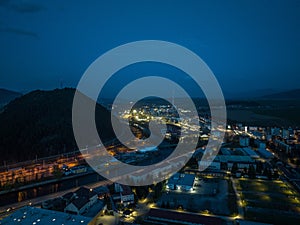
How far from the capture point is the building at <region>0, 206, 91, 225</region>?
3.05m

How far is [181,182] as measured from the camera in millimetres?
4613

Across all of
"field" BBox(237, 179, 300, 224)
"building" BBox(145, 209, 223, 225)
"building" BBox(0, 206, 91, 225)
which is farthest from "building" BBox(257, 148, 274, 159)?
"building" BBox(0, 206, 91, 225)

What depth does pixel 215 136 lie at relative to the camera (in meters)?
10.5

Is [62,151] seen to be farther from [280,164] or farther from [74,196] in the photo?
[280,164]

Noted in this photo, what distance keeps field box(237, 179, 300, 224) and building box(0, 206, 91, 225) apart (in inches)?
→ 101

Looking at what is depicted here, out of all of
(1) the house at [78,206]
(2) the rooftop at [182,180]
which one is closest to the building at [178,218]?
(1) the house at [78,206]

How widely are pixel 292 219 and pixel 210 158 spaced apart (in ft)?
9.96

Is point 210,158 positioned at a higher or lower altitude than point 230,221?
higher

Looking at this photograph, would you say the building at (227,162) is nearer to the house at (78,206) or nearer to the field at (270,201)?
the field at (270,201)

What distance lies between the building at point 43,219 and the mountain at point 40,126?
486cm

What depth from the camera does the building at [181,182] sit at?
4.48 m

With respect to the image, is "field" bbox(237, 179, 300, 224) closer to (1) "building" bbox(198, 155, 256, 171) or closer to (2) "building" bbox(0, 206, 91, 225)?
(1) "building" bbox(198, 155, 256, 171)

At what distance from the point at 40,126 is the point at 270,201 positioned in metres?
9.59

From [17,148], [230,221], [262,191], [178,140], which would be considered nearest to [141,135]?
[178,140]
